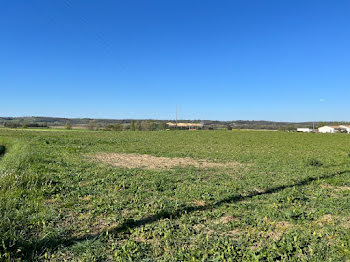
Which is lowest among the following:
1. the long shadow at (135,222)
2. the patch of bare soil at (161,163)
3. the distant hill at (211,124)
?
the patch of bare soil at (161,163)

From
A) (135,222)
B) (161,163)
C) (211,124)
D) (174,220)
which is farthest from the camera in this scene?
(211,124)

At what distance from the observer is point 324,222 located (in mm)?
4914

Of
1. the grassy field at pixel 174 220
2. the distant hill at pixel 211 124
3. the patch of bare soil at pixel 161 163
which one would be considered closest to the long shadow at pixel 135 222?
the grassy field at pixel 174 220

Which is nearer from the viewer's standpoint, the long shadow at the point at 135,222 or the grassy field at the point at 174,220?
the grassy field at the point at 174,220

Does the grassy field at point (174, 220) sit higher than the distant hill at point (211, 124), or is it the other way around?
the distant hill at point (211, 124)

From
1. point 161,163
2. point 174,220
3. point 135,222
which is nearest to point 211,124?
point 161,163

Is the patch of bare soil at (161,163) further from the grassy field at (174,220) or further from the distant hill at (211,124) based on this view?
the distant hill at (211,124)

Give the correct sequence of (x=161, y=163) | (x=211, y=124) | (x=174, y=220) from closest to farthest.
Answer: (x=174, y=220) < (x=161, y=163) < (x=211, y=124)

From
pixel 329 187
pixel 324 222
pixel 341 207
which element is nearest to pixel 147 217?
pixel 324 222

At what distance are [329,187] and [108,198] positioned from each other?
295 inches

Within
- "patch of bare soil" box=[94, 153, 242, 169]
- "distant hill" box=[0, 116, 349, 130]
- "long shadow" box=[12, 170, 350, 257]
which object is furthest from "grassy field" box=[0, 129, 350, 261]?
"distant hill" box=[0, 116, 349, 130]

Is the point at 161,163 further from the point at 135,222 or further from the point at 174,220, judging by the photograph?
the point at 135,222

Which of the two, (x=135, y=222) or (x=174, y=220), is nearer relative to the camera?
(x=135, y=222)

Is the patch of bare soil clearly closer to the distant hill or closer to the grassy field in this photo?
the grassy field
